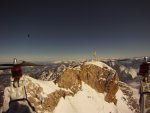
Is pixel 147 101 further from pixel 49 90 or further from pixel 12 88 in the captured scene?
pixel 49 90

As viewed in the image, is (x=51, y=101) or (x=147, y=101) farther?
(x=51, y=101)

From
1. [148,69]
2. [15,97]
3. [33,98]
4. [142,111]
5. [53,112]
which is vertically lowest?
[53,112]

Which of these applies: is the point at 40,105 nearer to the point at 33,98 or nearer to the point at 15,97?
the point at 33,98

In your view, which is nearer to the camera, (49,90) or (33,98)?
(33,98)

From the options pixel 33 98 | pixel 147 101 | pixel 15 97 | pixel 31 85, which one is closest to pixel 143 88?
pixel 147 101

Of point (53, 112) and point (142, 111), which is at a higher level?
point (142, 111)

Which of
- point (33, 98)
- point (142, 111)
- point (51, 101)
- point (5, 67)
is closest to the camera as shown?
point (5, 67)

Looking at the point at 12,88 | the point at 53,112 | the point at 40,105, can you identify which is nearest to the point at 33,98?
the point at 40,105

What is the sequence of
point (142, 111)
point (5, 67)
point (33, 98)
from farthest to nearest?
1. point (33, 98)
2. point (142, 111)
3. point (5, 67)

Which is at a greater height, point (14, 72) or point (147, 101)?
point (14, 72)
